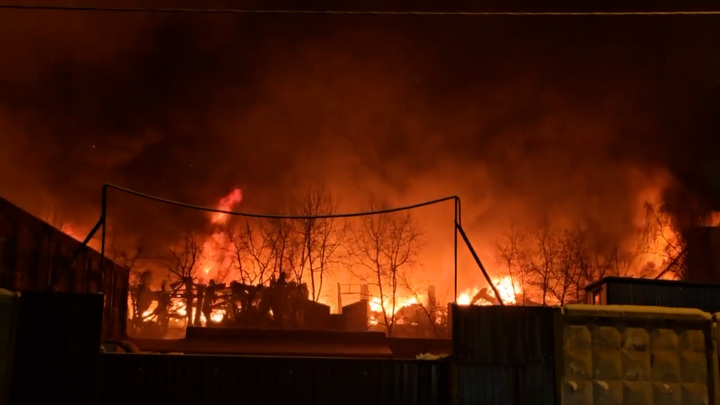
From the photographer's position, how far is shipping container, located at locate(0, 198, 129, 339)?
13.1 metres

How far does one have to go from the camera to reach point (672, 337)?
33.1 ft

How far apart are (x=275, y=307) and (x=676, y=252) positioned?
26501 millimetres

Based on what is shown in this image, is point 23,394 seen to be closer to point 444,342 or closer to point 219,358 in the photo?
point 219,358

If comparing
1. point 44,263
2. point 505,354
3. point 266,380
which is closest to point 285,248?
point 44,263

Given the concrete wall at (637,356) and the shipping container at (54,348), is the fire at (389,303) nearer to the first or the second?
the concrete wall at (637,356)

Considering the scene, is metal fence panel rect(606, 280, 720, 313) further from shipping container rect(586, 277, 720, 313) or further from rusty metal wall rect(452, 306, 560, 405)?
rusty metal wall rect(452, 306, 560, 405)

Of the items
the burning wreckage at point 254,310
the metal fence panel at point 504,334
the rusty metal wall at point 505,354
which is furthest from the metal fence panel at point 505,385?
the burning wreckage at point 254,310

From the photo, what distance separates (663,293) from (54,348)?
31.6 feet

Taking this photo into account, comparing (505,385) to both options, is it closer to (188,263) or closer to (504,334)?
(504,334)

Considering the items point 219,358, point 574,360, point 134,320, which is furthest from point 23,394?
point 134,320

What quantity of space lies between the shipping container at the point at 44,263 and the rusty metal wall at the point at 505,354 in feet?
19.4

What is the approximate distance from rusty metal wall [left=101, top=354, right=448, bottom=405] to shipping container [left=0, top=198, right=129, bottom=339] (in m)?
2.04

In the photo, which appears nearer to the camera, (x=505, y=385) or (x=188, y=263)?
(x=505, y=385)

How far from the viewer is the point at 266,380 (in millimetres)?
10008
